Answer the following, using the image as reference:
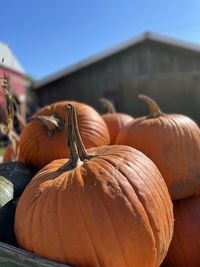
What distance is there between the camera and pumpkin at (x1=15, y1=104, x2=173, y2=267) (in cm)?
126

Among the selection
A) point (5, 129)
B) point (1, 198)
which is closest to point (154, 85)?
point (5, 129)

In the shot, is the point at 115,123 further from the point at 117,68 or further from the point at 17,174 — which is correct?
the point at 117,68

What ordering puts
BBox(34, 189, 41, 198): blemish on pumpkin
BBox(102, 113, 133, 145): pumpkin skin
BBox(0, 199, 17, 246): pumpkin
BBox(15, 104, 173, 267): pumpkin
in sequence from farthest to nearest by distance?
BBox(102, 113, 133, 145): pumpkin skin → BBox(0, 199, 17, 246): pumpkin → BBox(34, 189, 41, 198): blemish on pumpkin → BBox(15, 104, 173, 267): pumpkin

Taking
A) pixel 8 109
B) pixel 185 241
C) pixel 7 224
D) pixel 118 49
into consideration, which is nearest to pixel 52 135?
pixel 8 109

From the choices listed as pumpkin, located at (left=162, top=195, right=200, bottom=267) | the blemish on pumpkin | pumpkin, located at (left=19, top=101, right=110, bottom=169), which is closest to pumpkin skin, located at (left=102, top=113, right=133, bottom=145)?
pumpkin, located at (left=19, top=101, right=110, bottom=169)

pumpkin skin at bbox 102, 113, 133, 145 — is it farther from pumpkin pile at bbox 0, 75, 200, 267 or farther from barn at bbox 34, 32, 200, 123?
barn at bbox 34, 32, 200, 123

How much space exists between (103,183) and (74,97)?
11909mm

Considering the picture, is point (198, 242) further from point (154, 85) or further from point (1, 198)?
point (154, 85)

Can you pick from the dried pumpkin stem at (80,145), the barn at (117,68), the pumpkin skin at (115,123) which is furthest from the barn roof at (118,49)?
the dried pumpkin stem at (80,145)

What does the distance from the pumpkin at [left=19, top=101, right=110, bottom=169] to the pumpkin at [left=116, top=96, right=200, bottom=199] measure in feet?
0.60

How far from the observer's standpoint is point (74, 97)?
13117 mm

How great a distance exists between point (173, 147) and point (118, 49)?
1109cm

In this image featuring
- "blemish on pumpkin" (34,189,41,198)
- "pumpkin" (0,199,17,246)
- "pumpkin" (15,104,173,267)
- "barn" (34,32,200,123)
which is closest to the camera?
"pumpkin" (15,104,173,267)

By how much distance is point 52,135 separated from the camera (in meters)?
2.11
